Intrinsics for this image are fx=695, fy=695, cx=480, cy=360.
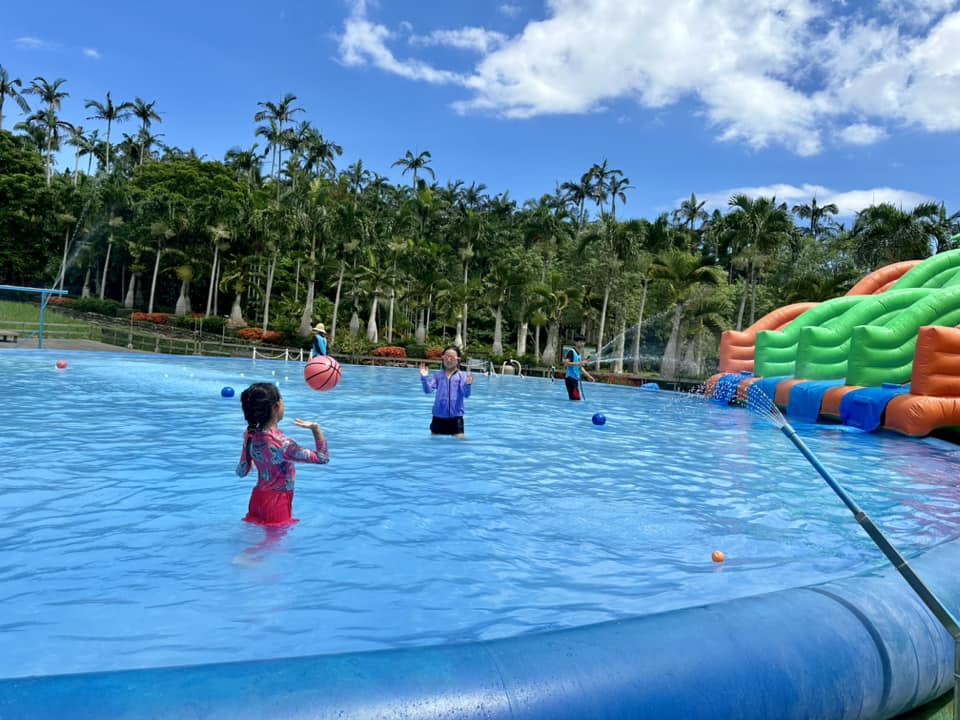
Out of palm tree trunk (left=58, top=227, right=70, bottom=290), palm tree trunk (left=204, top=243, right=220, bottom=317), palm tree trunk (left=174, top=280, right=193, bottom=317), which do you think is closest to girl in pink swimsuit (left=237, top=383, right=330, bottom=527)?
palm tree trunk (left=204, top=243, right=220, bottom=317)

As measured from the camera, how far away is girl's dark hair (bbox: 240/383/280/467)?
15.2ft

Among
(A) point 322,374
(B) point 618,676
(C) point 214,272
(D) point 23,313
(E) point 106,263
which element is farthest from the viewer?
(E) point 106,263

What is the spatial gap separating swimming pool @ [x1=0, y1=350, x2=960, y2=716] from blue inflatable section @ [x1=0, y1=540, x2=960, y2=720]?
1149 millimetres

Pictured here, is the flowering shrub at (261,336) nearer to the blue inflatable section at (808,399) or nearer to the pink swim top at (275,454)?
the blue inflatable section at (808,399)

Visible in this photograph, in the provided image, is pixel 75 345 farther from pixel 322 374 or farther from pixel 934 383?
pixel 934 383

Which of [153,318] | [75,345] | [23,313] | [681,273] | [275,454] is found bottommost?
[75,345]

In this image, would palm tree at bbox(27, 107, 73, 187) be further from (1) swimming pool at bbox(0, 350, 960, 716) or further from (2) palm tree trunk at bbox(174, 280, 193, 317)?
(1) swimming pool at bbox(0, 350, 960, 716)

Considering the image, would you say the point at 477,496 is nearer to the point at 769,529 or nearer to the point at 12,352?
the point at 769,529

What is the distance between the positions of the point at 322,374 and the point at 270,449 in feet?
21.3

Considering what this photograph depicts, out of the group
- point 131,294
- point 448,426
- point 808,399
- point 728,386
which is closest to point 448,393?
point 448,426

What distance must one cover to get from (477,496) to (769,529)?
2724 mm

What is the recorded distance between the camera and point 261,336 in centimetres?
4144

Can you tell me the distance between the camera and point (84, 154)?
71875 mm

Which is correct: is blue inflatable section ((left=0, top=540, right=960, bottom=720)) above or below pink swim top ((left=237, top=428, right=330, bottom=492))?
below
